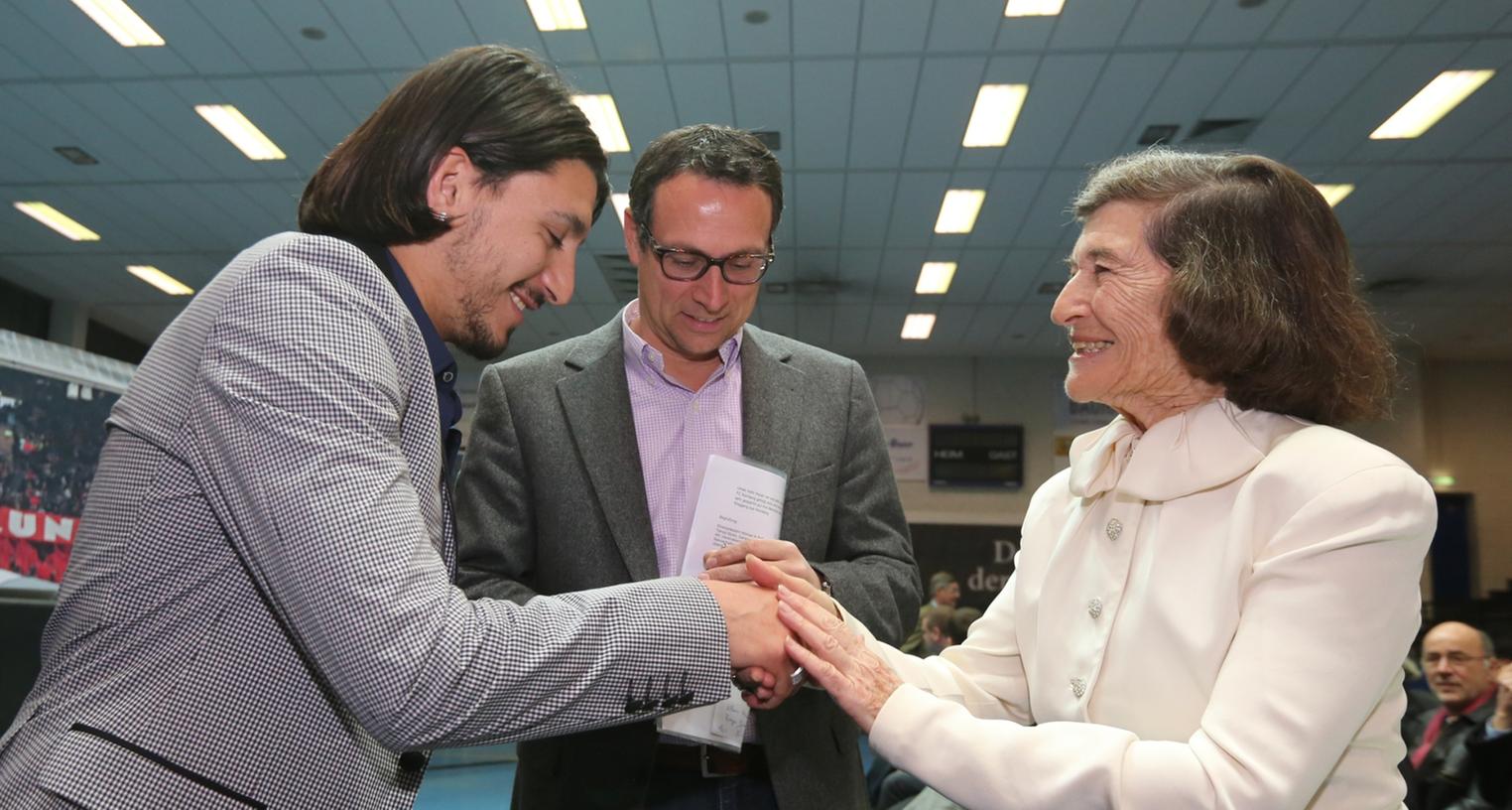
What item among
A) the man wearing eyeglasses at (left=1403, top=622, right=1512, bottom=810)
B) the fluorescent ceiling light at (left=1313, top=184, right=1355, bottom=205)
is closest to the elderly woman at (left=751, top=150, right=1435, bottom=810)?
the man wearing eyeglasses at (left=1403, top=622, right=1512, bottom=810)

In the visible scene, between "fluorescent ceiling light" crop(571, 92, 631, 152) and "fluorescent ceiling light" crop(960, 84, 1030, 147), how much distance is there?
8.54ft

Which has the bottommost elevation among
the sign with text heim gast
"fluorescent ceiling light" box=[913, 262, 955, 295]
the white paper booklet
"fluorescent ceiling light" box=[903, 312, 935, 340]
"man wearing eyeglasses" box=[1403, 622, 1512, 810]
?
"man wearing eyeglasses" box=[1403, 622, 1512, 810]

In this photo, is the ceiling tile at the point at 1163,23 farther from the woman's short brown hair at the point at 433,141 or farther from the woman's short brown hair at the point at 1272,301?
the woman's short brown hair at the point at 433,141

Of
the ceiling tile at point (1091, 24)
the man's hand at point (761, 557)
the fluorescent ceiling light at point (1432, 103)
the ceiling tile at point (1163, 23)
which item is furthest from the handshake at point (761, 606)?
the fluorescent ceiling light at point (1432, 103)

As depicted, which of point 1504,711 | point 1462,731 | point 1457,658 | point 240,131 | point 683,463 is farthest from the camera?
point 240,131

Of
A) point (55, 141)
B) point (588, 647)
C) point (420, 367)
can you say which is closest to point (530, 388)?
point (420, 367)

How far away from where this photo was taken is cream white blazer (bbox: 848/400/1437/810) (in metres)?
1.19

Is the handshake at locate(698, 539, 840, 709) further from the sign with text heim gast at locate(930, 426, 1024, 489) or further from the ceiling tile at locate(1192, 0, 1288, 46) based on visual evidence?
the sign with text heim gast at locate(930, 426, 1024, 489)

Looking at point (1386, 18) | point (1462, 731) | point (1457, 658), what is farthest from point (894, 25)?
point (1462, 731)

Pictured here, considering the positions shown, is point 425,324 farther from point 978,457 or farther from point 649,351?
point 978,457

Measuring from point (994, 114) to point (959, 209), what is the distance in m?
1.92

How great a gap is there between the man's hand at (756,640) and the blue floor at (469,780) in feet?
15.0

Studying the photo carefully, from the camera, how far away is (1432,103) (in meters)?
7.57

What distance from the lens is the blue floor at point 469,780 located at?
6.47 metres
